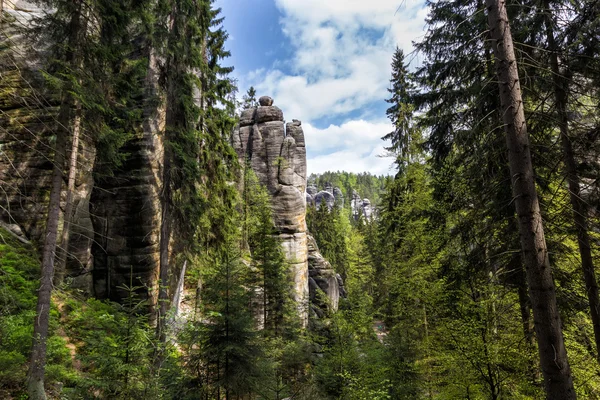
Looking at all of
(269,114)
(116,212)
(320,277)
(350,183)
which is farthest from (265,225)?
(350,183)

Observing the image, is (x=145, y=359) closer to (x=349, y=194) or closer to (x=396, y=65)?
(x=396, y=65)

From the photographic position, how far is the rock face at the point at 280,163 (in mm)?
26688

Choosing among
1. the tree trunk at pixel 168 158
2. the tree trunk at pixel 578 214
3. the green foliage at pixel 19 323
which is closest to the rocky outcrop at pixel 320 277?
the tree trunk at pixel 168 158

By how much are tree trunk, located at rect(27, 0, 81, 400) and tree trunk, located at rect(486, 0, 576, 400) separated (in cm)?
901

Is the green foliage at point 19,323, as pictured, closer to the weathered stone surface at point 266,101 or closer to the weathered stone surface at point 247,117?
the weathered stone surface at point 247,117

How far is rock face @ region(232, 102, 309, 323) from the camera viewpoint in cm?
2669

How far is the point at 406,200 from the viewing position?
12.2m

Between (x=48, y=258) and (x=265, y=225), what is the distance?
8989mm

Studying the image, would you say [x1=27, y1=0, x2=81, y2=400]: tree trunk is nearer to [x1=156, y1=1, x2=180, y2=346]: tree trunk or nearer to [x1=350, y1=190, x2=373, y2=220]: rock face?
[x1=156, y1=1, x2=180, y2=346]: tree trunk

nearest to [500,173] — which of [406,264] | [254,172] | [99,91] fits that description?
[406,264]

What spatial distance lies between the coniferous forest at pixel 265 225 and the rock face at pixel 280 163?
9.99 metres

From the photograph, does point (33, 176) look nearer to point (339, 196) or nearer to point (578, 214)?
point (578, 214)

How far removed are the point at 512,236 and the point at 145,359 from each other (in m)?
8.61

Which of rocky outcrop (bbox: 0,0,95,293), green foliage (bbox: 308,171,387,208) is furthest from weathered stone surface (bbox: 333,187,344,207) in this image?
rocky outcrop (bbox: 0,0,95,293)
